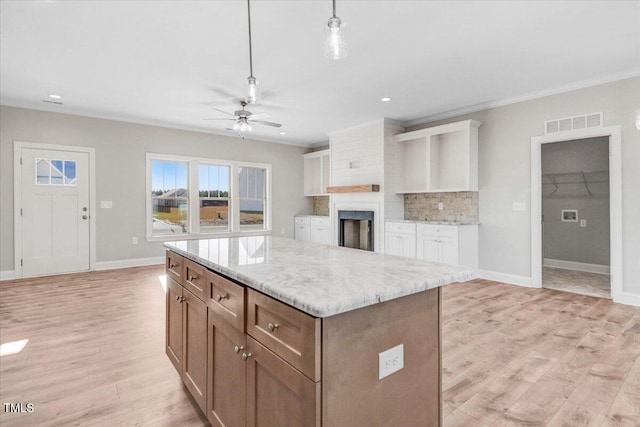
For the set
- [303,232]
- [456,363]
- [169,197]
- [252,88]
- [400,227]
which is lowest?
[456,363]

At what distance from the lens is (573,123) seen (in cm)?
421

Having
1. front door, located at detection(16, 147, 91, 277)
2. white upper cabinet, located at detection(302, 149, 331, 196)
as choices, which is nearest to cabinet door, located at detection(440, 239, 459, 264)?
white upper cabinet, located at detection(302, 149, 331, 196)

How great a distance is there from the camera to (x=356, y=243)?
6.66m

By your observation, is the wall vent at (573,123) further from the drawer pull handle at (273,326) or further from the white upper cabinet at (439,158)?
A: the drawer pull handle at (273,326)

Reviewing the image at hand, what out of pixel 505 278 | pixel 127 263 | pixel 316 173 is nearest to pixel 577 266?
pixel 505 278

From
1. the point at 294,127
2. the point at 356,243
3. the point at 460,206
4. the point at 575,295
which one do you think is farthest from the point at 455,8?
the point at 356,243

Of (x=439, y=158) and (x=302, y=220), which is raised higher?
(x=439, y=158)

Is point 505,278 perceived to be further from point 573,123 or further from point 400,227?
point 573,123

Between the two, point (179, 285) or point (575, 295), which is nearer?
point (179, 285)

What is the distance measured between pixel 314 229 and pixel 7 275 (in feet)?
17.6

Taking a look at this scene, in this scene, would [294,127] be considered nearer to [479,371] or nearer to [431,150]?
[431,150]

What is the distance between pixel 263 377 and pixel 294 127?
589 cm

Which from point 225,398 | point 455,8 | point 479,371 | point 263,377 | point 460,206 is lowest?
point 479,371

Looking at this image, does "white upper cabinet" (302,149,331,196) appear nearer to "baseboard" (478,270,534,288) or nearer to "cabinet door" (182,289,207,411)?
"baseboard" (478,270,534,288)
